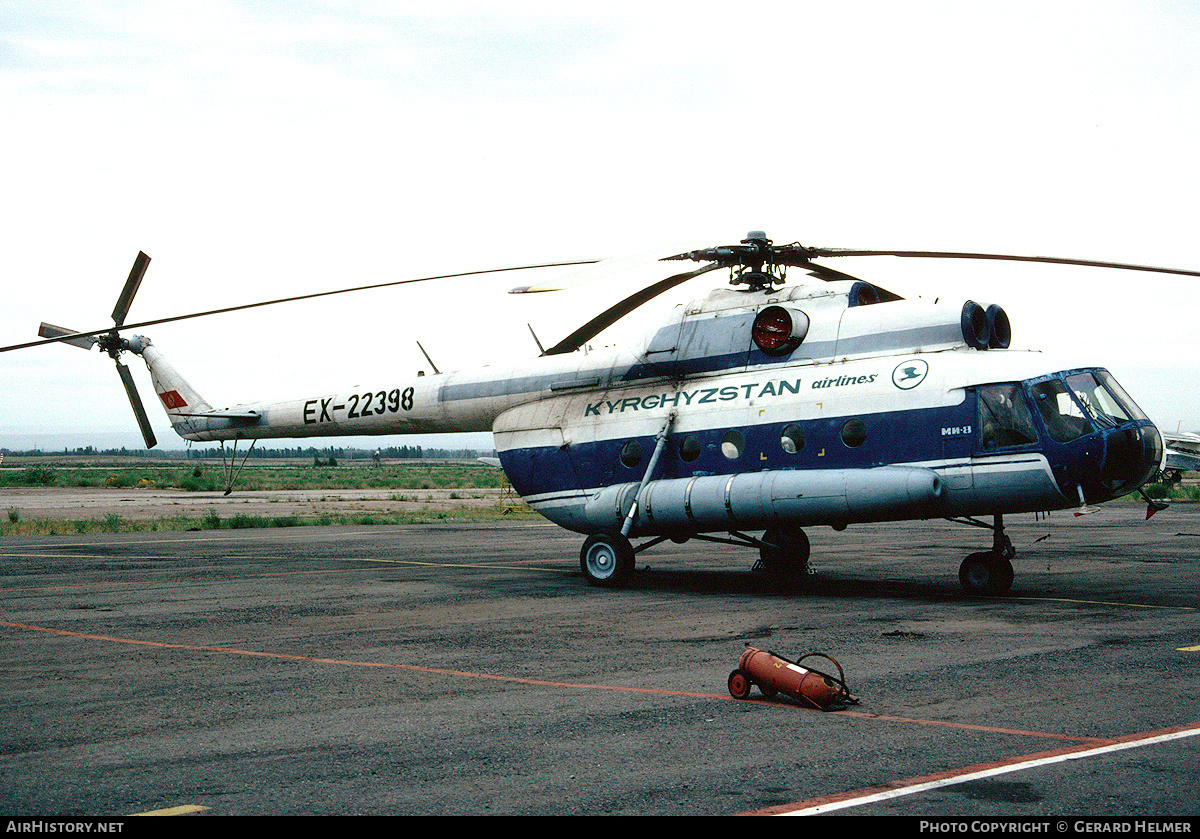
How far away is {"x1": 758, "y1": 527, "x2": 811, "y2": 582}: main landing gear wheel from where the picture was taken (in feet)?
56.7

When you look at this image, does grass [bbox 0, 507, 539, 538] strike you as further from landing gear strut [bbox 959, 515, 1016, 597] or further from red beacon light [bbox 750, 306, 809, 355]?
landing gear strut [bbox 959, 515, 1016, 597]

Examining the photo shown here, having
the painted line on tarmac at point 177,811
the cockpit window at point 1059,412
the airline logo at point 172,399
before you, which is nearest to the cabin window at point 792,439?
the cockpit window at point 1059,412

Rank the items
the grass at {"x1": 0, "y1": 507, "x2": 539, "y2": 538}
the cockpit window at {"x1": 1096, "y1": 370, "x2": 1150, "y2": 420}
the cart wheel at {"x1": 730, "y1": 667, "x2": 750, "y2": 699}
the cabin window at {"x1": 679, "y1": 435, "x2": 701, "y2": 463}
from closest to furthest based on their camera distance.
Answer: the cart wheel at {"x1": 730, "y1": 667, "x2": 750, "y2": 699} < the cockpit window at {"x1": 1096, "y1": 370, "x2": 1150, "y2": 420} < the cabin window at {"x1": 679, "y1": 435, "x2": 701, "y2": 463} < the grass at {"x1": 0, "y1": 507, "x2": 539, "y2": 538}

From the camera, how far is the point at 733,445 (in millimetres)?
16031

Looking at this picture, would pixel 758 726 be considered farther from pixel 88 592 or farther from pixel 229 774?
pixel 88 592

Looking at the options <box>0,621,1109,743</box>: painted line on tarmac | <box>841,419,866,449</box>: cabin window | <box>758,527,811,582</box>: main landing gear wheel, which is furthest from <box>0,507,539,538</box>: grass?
<box>841,419,866,449</box>: cabin window

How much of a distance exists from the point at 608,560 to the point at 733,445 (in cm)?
270

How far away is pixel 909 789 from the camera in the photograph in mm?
5953

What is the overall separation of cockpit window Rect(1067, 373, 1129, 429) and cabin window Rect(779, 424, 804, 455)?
3666 mm

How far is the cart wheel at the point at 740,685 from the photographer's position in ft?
27.9

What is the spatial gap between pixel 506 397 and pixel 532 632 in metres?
7.18

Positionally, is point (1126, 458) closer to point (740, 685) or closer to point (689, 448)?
point (689, 448)

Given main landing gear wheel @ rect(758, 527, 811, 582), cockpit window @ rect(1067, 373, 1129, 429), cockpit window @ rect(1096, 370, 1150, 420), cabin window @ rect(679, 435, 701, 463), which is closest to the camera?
cockpit window @ rect(1067, 373, 1129, 429)

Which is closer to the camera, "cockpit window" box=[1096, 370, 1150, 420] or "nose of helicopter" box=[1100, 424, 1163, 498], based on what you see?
"nose of helicopter" box=[1100, 424, 1163, 498]
